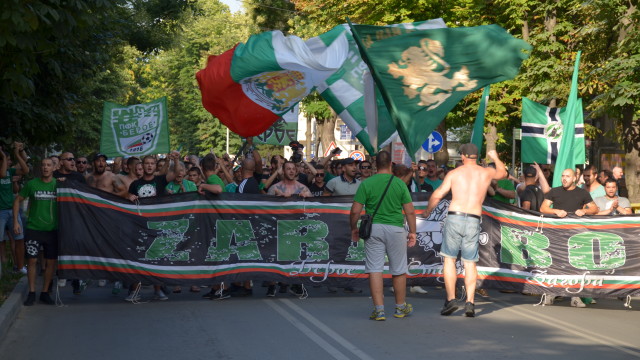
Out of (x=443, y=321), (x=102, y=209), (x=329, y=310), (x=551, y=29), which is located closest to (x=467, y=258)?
(x=443, y=321)

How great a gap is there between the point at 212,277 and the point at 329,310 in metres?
1.88

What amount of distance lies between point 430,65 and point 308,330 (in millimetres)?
4657

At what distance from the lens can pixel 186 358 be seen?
816 centimetres

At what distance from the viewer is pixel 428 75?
495 inches

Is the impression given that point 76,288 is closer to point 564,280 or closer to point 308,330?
point 308,330

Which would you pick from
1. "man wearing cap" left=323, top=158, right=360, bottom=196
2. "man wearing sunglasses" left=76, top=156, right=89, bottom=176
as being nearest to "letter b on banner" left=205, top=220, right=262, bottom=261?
Result: "man wearing cap" left=323, top=158, right=360, bottom=196

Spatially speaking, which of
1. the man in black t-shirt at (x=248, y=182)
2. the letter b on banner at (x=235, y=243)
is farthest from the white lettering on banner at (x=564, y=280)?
the man in black t-shirt at (x=248, y=182)

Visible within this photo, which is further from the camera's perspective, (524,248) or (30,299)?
(524,248)

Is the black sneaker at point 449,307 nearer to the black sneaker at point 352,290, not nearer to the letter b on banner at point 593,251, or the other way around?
the letter b on banner at point 593,251

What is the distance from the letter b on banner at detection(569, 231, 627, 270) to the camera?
12047 millimetres

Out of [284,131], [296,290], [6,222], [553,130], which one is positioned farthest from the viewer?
[284,131]

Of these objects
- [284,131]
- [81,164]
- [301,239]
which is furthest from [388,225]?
[284,131]

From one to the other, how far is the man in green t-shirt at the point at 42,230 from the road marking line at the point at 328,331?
3.03 meters

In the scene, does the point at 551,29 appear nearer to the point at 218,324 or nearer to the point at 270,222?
the point at 270,222
